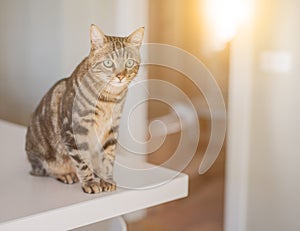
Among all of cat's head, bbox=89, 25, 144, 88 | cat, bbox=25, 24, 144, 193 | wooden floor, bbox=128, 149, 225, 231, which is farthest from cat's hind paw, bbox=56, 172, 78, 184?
wooden floor, bbox=128, 149, 225, 231

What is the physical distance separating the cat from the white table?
0.02 metres

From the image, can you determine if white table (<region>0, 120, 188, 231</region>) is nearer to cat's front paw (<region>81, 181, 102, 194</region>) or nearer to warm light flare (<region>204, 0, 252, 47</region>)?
cat's front paw (<region>81, 181, 102, 194</region>)

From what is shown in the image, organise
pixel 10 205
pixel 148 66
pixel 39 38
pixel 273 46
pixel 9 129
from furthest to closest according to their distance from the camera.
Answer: pixel 39 38, pixel 9 129, pixel 273 46, pixel 148 66, pixel 10 205

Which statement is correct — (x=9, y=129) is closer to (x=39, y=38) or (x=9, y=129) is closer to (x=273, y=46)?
(x=39, y=38)

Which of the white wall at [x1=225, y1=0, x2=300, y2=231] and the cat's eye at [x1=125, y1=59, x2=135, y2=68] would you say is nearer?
the cat's eye at [x1=125, y1=59, x2=135, y2=68]

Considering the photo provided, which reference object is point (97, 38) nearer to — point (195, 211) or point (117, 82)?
point (117, 82)

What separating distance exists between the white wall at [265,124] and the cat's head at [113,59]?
0.37 metres

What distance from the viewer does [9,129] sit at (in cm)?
128

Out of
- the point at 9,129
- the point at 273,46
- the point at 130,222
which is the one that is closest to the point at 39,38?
the point at 9,129

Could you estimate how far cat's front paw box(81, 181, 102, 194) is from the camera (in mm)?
793

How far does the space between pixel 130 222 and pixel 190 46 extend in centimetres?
44

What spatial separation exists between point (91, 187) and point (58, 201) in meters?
0.06

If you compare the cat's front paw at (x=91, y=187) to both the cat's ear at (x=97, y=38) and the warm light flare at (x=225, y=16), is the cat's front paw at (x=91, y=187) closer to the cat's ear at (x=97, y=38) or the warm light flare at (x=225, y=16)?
the cat's ear at (x=97, y=38)

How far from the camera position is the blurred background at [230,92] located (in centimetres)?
102
